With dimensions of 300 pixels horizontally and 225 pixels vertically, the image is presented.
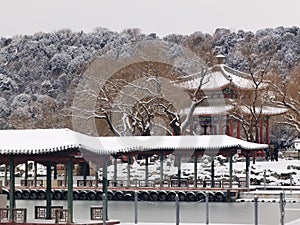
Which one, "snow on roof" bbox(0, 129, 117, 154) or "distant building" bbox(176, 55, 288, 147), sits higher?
"distant building" bbox(176, 55, 288, 147)

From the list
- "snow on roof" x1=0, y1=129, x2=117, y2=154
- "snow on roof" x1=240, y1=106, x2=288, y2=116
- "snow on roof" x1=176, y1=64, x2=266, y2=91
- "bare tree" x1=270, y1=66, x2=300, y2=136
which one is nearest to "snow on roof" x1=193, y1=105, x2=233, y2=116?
"snow on roof" x1=240, y1=106, x2=288, y2=116

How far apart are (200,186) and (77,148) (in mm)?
18697

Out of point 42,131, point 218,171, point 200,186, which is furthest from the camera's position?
point 218,171

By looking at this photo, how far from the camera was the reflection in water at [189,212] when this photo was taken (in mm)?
23844

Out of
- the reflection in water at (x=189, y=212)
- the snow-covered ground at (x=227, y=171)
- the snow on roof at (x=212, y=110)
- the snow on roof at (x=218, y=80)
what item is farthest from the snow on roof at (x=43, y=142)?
the snow on roof at (x=212, y=110)

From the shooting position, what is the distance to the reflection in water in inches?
939

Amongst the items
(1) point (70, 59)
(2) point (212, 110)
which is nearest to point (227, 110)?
(2) point (212, 110)

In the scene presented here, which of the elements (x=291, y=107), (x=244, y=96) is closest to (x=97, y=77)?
(x=244, y=96)

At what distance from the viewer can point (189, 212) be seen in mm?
27422

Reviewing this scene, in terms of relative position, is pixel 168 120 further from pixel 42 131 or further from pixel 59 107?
pixel 42 131

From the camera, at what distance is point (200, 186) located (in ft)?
123

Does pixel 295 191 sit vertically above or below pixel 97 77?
below

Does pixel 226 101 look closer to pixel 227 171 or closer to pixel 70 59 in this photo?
pixel 227 171

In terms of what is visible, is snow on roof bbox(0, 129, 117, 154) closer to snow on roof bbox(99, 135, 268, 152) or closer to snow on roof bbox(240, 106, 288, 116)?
snow on roof bbox(99, 135, 268, 152)
